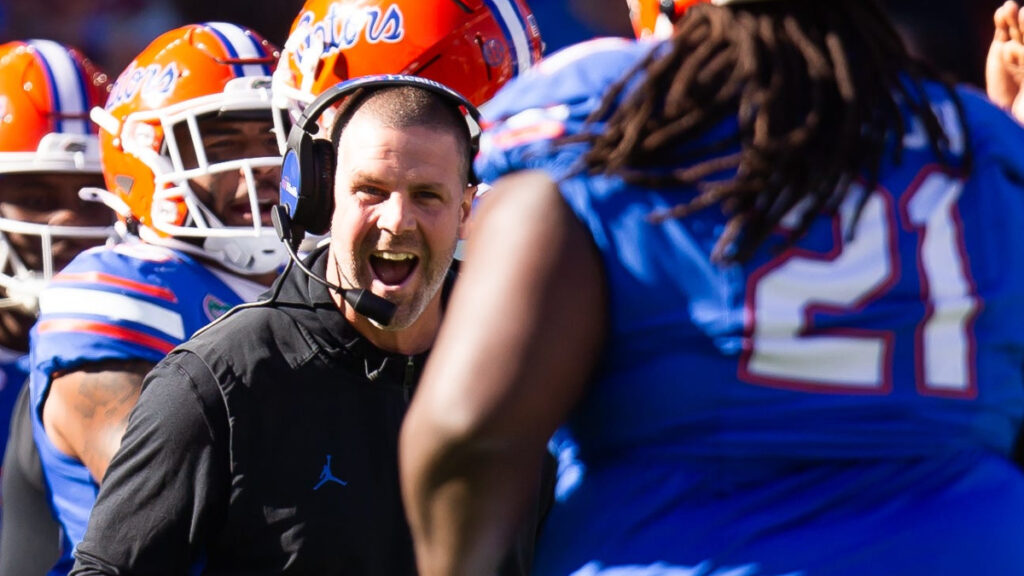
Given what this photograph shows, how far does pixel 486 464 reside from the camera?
4.25ft

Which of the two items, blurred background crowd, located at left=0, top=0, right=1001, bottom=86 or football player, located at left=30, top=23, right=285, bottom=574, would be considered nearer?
football player, located at left=30, top=23, right=285, bottom=574

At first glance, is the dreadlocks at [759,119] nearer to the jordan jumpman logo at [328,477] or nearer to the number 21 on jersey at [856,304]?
the number 21 on jersey at [856,304]

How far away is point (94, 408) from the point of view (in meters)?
2.85

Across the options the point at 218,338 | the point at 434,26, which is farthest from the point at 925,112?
the point at 434,26

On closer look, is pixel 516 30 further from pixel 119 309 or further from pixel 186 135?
pixel 119 309

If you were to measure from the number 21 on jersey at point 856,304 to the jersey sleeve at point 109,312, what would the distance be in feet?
6.04

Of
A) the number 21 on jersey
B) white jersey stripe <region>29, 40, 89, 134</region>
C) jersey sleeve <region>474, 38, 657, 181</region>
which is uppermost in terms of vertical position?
jersey sleeve <region>474, 38, 657, 181</region>

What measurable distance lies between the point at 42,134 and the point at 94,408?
4.39 ft

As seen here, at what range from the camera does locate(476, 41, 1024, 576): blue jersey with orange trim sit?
1.32 metres

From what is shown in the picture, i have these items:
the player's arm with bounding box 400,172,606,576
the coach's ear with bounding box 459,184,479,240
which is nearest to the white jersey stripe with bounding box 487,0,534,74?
the coach's ear with bounding box 459,184,479,240

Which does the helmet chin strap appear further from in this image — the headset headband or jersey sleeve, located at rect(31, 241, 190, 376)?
the headset headband

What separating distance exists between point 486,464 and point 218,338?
1.15m

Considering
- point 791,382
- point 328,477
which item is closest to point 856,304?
point 791,382

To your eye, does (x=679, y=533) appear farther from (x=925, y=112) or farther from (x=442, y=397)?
(x=925, y=112)
